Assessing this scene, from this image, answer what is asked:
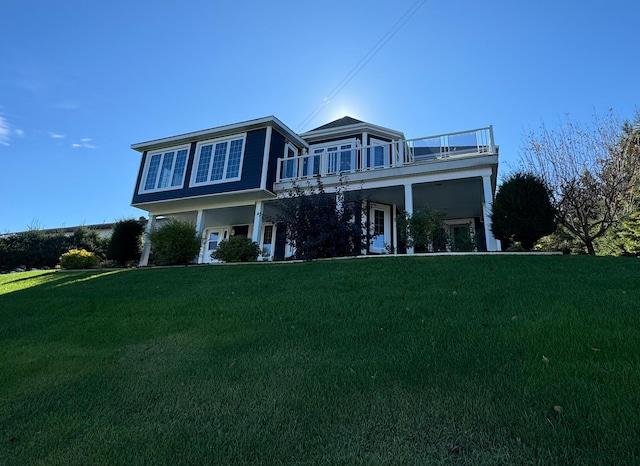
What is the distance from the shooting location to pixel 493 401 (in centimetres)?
245

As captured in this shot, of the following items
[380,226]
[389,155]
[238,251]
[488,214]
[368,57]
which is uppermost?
[368,57]

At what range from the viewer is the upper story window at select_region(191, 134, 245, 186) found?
14062 mm

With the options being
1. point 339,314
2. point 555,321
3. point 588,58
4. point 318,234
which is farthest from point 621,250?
point 339,314

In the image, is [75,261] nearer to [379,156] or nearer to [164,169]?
[164,169]

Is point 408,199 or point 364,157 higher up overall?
point 364,157

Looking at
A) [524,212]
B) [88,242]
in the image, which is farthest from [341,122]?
[88,242]

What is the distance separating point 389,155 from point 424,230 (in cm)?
372

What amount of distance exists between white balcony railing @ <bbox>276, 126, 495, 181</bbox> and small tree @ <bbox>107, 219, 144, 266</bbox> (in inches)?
271

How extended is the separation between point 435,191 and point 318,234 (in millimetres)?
4907

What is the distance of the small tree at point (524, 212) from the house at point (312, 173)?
4.49 feet

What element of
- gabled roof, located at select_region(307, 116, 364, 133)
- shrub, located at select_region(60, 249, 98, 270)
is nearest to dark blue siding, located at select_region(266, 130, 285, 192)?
gabled roof, located at select_region(307, 116, 364, 133)

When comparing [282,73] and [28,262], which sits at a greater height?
[282,73]

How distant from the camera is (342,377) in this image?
2.99 m

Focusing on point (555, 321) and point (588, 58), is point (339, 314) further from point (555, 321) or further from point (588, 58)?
point (588, 58)
